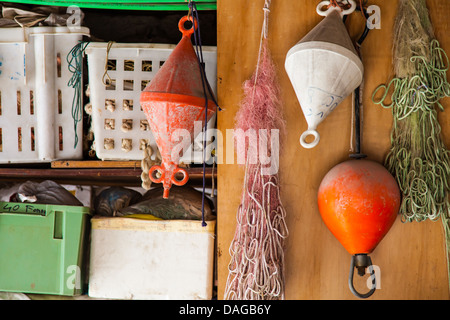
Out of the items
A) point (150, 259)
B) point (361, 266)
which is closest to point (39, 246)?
point (150, 259)

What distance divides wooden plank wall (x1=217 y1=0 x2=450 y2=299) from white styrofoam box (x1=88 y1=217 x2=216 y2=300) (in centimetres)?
12

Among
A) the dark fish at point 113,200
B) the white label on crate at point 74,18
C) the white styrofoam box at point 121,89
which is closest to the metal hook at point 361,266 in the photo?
the white styrofoam box at point 121,89

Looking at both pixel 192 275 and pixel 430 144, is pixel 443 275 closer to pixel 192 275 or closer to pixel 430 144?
pixel 430 144

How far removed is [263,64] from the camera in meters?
1.69

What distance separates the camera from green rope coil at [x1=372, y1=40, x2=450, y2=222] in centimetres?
A: 155

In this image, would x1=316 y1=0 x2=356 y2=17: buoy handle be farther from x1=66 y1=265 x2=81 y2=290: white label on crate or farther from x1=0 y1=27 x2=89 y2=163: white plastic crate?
x1=66 y1=265 x2=81 y2=290: white label on crate

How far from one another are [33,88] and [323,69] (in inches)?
51.1

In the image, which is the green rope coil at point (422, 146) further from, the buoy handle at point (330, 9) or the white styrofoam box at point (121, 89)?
the white styrofoam box at point (121, 89)

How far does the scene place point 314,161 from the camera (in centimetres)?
171

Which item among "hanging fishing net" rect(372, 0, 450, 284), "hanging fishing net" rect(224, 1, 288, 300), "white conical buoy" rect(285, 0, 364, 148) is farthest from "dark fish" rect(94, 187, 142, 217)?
"hanging fishing net" rect(372, 0, 450, 284)

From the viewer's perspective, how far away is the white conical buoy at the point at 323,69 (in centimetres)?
149

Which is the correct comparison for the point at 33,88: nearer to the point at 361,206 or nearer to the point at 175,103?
the point at 175,103

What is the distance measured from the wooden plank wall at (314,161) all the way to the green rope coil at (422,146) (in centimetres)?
8
